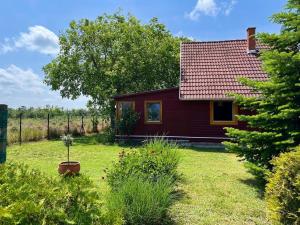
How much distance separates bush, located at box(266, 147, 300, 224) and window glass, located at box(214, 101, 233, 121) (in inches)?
494

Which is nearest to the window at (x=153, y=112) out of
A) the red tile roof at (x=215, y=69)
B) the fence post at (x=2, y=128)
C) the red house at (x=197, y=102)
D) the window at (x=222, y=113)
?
the red house at (x=197, y=102)

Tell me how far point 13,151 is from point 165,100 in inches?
310

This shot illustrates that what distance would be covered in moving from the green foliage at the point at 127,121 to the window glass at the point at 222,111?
162 inches

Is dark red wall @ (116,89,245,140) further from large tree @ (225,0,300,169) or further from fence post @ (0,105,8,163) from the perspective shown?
fence post @ (0,105,8,163)

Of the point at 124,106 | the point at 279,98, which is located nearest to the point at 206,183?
the point at 279,98

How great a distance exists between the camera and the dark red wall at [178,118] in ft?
58.7

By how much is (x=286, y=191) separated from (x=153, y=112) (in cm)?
1379

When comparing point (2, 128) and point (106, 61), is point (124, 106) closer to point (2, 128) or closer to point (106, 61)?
point (106, 61)

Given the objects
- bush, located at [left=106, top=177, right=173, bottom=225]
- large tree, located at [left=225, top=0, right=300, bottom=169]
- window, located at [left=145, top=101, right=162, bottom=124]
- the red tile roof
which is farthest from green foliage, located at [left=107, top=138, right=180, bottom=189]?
window, located at [left=145, top=101, right=162, bottom=124]

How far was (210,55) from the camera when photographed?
2041 cm

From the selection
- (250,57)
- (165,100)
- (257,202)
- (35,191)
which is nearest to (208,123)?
(165,100)

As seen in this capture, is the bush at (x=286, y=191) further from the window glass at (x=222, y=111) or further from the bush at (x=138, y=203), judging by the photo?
the window glass at (x=222, y=111)

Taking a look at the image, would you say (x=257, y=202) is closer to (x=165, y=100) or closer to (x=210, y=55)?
(x=165, y=100)

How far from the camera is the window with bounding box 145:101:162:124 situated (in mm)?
18562
